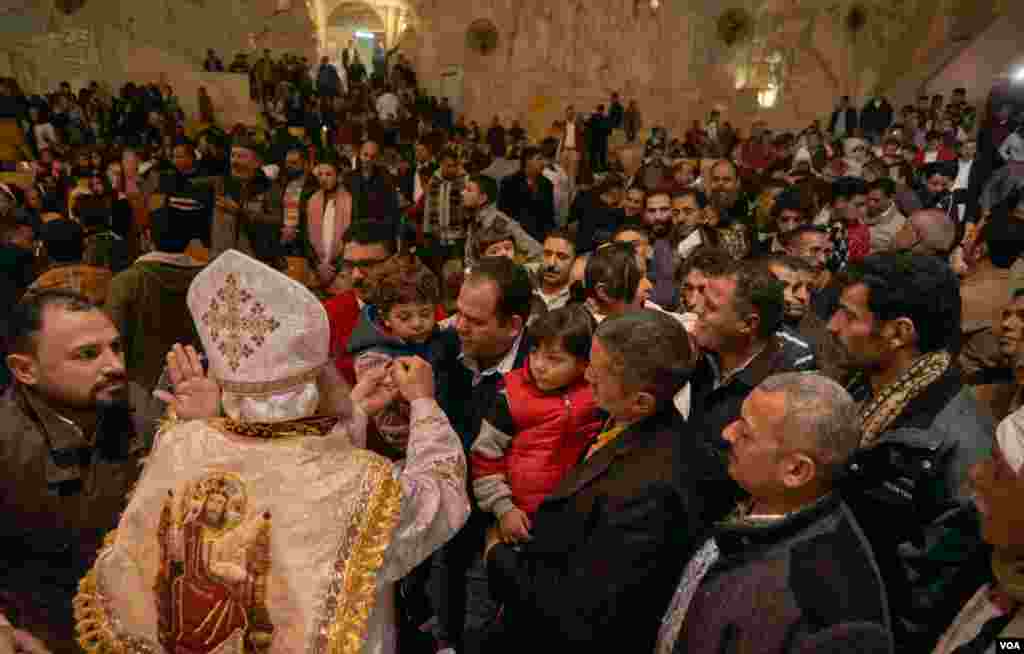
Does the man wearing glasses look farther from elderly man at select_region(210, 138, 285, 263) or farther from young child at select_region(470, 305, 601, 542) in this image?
elderly man at select_region(210, 138, 285, 263)

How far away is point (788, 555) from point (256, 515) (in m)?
1.32

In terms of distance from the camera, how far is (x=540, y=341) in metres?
2.54

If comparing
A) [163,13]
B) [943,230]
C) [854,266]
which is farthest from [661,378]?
[163,13]

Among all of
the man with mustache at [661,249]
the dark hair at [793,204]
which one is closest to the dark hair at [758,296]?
the man with mustache at [661,249]

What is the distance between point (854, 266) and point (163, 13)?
23969 millimetres

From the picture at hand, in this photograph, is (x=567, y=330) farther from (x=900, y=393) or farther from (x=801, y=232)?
(x=801, y=232)

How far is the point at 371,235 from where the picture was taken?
3697 mm

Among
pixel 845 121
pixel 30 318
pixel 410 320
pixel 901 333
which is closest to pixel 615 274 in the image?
pixel 410 320

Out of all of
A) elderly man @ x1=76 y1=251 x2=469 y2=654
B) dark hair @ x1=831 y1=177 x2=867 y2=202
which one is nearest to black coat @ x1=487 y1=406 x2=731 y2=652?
elderly man @ x1=76 y1=251 x2=469 y2=654

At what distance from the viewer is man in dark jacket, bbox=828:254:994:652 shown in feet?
6.52

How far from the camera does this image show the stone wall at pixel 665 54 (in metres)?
22.2

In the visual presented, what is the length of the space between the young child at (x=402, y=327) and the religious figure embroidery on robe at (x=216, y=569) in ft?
3.53

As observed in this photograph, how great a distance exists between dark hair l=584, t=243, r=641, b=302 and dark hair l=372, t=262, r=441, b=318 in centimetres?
83

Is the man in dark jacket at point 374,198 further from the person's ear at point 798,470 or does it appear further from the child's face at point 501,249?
the person's ear at point 798,470
